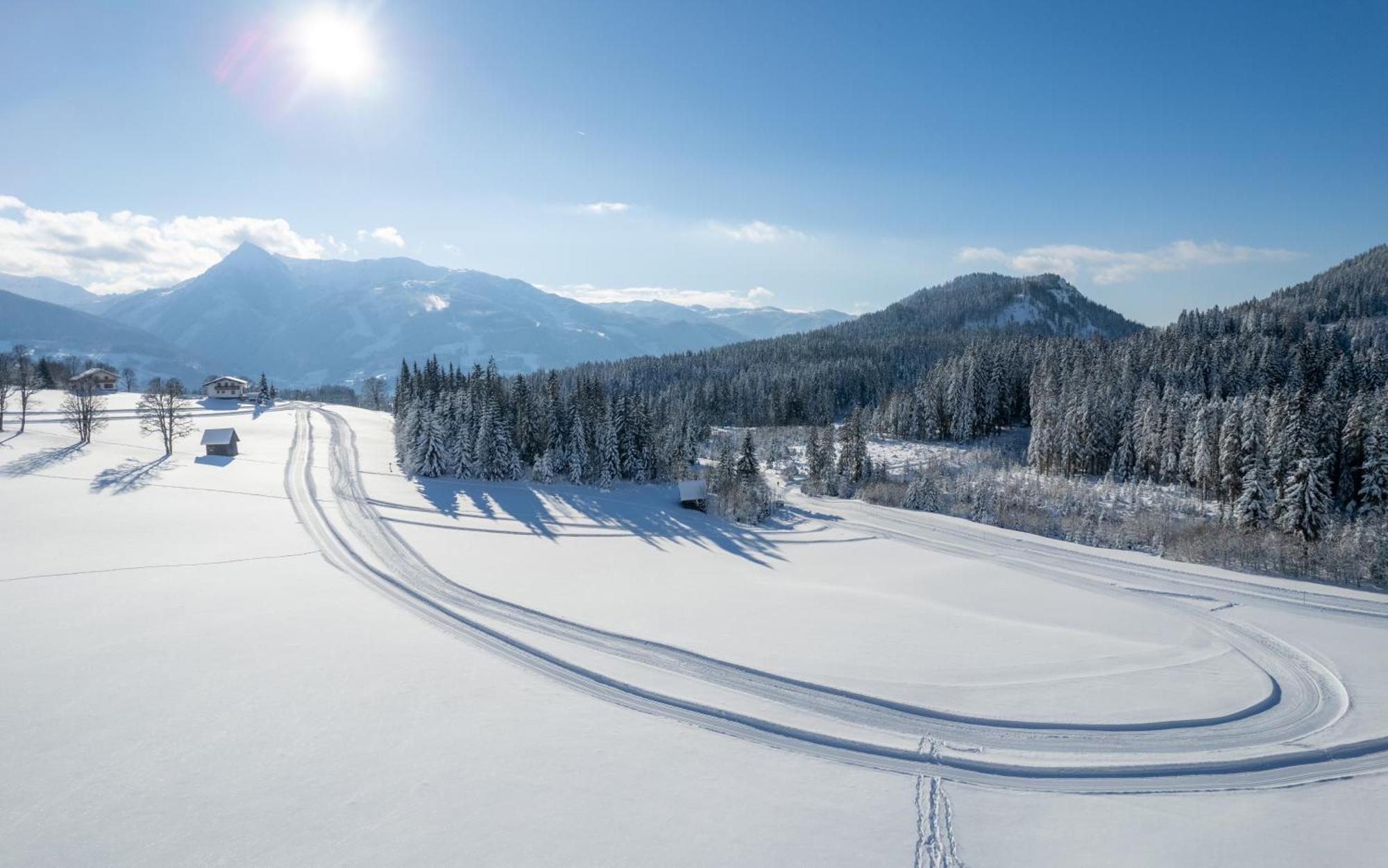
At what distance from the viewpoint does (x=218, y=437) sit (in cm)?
5672

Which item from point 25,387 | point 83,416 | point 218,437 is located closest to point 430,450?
point 218,437

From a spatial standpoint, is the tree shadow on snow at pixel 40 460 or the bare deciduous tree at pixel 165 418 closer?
the tree shadow on snow at pixel 40 460

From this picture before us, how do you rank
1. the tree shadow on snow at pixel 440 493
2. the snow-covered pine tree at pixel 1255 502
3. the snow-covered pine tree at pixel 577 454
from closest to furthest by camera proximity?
1. the tree shadow on snow at pixel 440 493
2. the snow-covered pine tree at pixel 1255 502
3. the snow-covered pine tree at pixel 577 454

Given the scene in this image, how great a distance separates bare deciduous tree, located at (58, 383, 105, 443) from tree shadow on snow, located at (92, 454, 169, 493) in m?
11.0

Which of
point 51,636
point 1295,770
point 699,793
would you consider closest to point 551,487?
point 51,636

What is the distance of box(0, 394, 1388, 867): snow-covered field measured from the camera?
1011 cm

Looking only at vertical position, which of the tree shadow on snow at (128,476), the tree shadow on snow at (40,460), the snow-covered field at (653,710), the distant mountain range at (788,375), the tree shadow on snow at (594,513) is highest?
the distant mountain range at (788,375)

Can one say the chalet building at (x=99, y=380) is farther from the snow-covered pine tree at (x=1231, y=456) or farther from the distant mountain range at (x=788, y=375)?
the snow-covered pine tree at (x=1231, y=456)

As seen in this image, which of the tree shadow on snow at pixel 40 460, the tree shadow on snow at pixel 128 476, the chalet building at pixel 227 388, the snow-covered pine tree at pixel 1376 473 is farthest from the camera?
the chalet building at pixel 227 388

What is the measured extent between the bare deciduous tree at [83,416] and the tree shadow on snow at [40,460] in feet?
14.4

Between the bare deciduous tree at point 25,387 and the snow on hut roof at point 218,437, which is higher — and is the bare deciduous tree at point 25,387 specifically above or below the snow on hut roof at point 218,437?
above

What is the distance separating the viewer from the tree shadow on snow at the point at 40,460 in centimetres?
3956

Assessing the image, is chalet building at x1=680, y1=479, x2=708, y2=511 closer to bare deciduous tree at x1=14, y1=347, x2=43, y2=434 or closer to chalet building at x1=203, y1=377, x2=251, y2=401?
bare deciduous tree at x1=14, y1=347, x2=43, y2=434

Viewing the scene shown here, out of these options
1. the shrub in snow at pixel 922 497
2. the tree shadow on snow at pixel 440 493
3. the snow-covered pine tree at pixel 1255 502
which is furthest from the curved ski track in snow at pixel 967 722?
the shrub in snow at pixel 922 497
